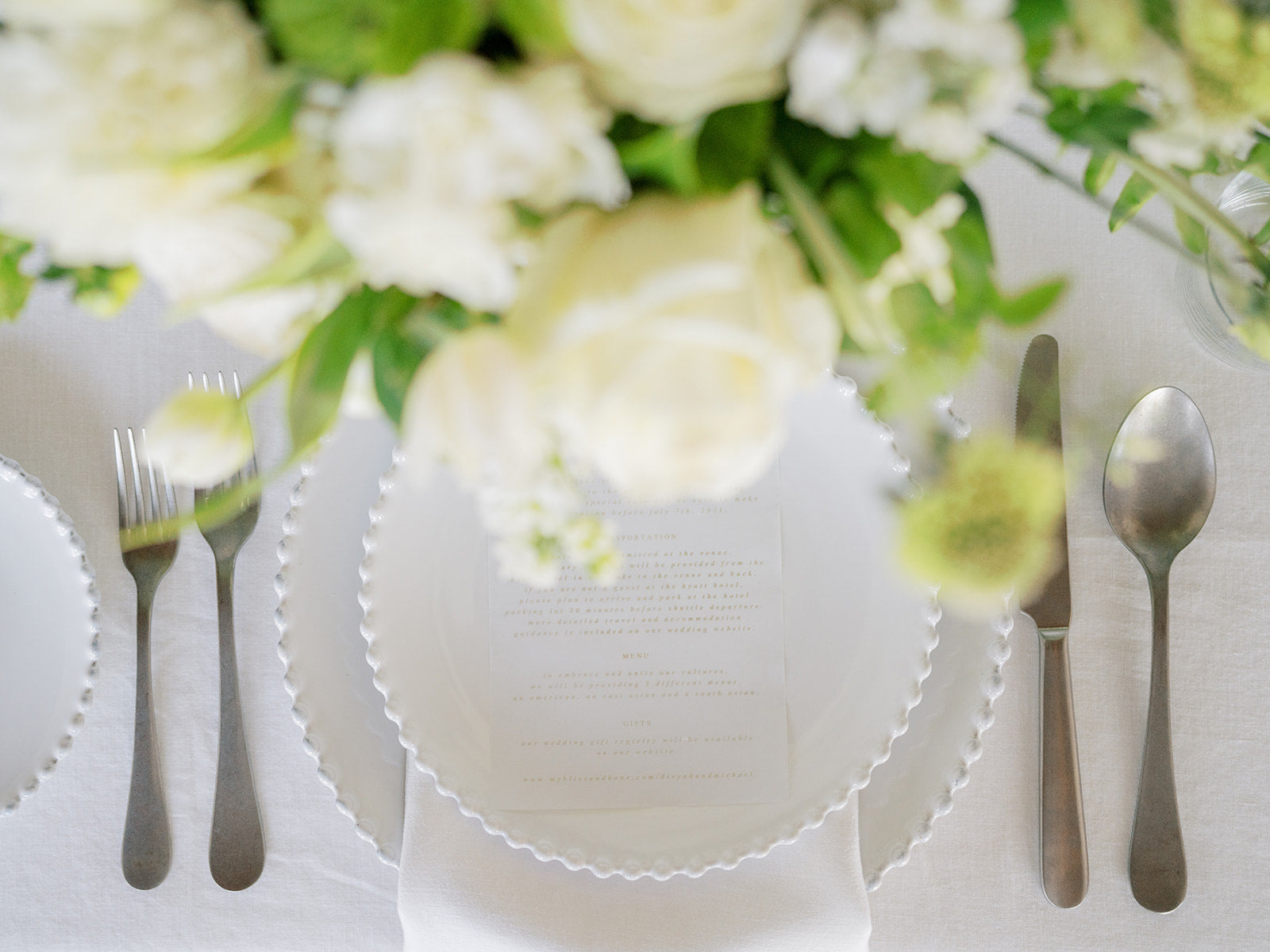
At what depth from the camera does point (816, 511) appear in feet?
2.30

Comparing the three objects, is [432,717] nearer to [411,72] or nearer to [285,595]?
[285,595]

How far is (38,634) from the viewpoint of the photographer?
0.70 meters

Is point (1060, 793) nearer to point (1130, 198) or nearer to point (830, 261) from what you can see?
point (1130, 198)

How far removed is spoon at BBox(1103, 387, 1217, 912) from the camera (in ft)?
2.33

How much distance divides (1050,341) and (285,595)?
2.16 ft

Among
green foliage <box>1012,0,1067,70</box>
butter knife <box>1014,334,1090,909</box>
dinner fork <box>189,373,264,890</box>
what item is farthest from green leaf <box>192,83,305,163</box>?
butter knife <box>1014,334,1090,909</box>

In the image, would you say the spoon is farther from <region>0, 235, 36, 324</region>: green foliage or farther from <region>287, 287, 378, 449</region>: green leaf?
<region>0, 235, 36, 324</region>: green foliage

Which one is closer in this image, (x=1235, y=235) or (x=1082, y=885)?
(x=1235, y=235)

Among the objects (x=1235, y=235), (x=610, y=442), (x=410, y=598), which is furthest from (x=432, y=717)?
(x=1235, y=235)

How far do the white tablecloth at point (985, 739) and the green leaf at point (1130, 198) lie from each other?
0.78 ft

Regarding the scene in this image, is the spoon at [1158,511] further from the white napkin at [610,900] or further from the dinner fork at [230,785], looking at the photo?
the dinner fork at [230,785]

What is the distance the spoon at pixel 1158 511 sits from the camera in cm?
71

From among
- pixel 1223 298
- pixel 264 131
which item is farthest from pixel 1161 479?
pixel 264 131

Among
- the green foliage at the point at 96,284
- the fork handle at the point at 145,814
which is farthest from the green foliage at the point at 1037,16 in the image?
the fork handle at the point at 145,814
